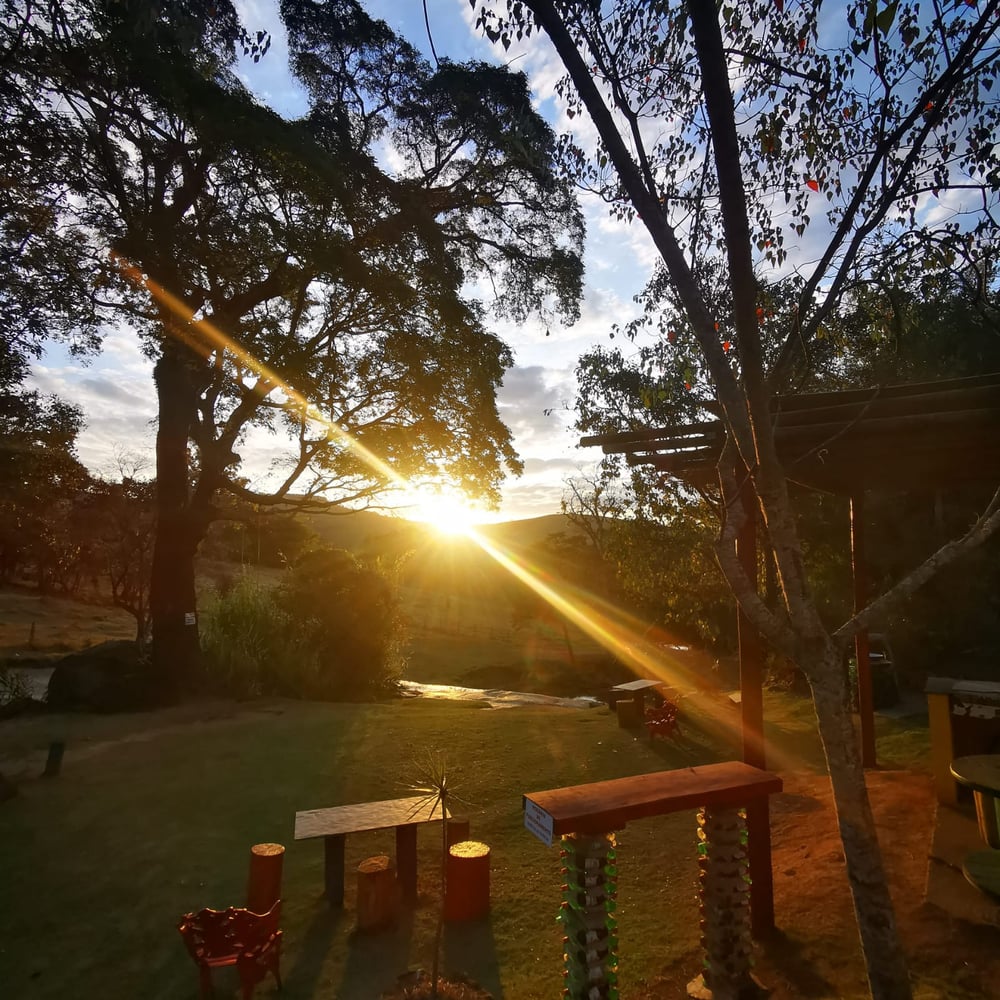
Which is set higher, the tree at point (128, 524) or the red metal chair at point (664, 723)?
the tree at point (128, 524)

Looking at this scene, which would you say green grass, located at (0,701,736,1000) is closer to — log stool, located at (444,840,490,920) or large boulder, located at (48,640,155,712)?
log stool, located at (444,840,490,920)

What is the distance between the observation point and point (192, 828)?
6.86 meters

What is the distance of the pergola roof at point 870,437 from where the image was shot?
4418mm

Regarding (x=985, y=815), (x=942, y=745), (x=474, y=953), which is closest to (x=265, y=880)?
(x=474, y=953)

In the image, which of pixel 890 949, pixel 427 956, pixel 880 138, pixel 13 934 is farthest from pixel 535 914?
pixel 880 138

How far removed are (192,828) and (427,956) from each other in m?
3.59

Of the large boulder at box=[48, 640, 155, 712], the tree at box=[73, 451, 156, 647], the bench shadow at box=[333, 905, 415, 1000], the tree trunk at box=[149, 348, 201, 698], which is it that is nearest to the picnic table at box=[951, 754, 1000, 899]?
the bench shadow at box=[333, 905, 415, 1000]

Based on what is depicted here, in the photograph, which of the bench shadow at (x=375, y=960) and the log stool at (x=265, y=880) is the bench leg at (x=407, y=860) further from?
the log stool at (x=265, y=880)

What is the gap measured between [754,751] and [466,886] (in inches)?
90.2

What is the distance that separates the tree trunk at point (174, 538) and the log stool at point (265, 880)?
10.2 meters

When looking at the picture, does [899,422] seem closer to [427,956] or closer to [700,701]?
[427,956]

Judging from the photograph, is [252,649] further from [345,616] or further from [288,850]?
[288,850]

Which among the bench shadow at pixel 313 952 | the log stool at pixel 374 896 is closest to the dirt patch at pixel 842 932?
the log stool at pixel 374 896

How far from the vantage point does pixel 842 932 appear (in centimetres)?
416
